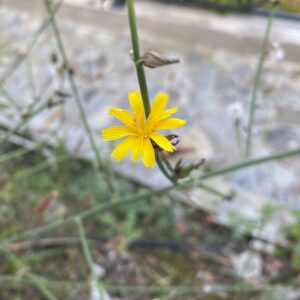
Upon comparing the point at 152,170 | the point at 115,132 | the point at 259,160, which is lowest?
the point at 152,170

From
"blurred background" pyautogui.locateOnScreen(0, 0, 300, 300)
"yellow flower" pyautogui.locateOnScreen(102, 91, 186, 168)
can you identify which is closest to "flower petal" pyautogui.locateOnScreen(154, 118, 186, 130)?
Answer: "yellow flower" pyautogui.locateOnScreen(102, 91, 186, 168)

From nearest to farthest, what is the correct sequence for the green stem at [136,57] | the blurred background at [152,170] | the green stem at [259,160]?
the green stem at [136,57], the green stem at [259,160], the blurred background at [152,170]

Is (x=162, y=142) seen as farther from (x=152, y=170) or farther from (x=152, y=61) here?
(x=152, y=170)

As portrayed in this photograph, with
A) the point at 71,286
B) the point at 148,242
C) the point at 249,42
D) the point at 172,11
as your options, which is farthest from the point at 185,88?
the point at 71,286

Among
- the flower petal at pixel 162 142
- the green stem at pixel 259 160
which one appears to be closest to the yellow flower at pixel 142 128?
the flower petal at pixel 162 142

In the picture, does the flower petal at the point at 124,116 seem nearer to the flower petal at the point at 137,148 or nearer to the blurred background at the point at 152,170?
the flower petal at the point at 137,148

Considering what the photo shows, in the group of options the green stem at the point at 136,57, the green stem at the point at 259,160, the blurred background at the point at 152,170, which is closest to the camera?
the green stem at the point at 136,57

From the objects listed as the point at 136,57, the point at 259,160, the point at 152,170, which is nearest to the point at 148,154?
the point at 136,57

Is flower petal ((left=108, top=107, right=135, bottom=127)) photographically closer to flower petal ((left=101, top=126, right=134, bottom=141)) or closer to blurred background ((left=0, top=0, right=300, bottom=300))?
flower petal ((left=101, top=126, right=134, bottom=141))
